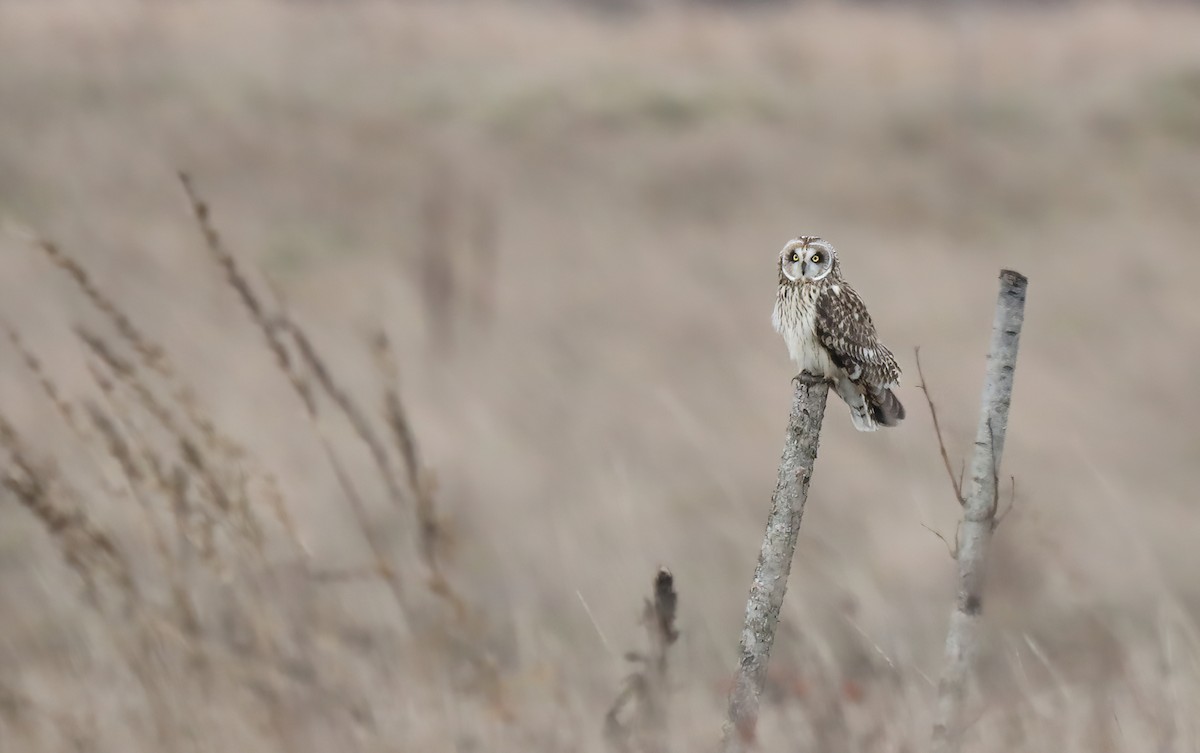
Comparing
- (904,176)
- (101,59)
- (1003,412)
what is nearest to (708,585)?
(1003,412)

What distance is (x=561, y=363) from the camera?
839 cm

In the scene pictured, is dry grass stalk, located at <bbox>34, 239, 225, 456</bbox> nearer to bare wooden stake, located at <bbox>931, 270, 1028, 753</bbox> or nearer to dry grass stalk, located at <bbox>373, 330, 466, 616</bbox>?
dry grass stalk, located at <bbox>373, 330, 466, 616</bbox>

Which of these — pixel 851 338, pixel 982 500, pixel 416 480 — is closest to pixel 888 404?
pixel 851 338

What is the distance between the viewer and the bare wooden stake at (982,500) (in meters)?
1.32

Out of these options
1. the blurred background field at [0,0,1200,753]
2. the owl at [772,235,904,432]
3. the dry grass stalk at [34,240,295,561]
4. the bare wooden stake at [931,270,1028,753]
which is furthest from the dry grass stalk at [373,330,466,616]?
the bare wooden stake at [931,270,1028,753]

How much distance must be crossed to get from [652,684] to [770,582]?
417mm

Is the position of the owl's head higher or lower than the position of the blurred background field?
lower

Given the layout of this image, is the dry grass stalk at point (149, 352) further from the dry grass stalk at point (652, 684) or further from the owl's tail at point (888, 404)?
the owl's tail at point (888, 404)

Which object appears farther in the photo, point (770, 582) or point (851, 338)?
point (851, 338)

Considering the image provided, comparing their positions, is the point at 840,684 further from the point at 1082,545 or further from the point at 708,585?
the point at 1082,545

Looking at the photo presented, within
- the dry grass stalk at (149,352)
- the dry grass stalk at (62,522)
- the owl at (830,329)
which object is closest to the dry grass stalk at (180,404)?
the dry grass stalk at (149,352)

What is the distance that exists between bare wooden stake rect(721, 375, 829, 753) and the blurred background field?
0.22 metres

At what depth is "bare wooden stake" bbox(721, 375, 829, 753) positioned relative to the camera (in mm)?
1328

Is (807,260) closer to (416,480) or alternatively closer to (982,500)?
(982,500)
